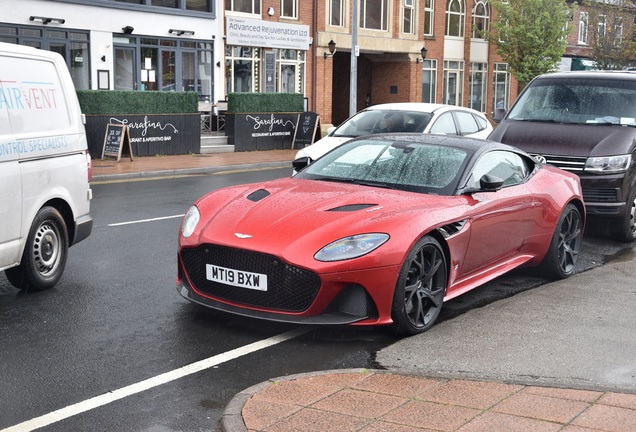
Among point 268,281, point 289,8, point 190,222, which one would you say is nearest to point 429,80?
point 289,8

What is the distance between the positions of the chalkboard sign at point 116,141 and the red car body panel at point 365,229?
13802 mm

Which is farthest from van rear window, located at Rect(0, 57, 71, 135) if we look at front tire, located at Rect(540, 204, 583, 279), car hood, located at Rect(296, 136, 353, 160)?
car hood, located at Rect(296, 136, 353, 160)

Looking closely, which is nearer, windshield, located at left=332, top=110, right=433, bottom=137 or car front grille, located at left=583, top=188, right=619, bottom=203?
car front grille, located at left=583, top=188, right=619, bottom=203

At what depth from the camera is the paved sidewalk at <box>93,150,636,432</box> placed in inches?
174

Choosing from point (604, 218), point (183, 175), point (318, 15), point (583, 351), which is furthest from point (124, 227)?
point (318, 15)

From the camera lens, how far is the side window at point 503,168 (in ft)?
24.3

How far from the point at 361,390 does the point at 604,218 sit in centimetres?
657

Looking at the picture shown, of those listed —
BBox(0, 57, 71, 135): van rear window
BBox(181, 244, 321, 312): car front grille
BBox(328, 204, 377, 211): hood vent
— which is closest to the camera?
BBox(181, 244, 321, 312): car front grille

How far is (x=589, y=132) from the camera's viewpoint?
10.8 metres

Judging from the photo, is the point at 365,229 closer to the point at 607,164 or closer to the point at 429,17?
the point at 607,164

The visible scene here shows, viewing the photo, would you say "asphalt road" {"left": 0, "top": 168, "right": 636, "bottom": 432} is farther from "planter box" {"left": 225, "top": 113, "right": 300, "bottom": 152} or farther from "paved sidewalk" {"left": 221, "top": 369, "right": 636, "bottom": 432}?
"planter box" {"left": 225, "top": 113, "right": 300, "bottom": 152}

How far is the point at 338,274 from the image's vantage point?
587 centimetres

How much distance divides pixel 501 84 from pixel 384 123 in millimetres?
34085

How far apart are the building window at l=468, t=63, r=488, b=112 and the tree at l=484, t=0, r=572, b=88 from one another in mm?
2238
